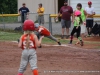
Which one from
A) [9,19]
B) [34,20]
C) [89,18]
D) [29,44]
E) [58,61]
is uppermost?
[29,44]

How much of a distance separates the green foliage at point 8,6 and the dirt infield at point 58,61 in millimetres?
26797

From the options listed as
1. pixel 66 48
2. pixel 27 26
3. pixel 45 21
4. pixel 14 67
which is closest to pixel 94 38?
pixel 45 21

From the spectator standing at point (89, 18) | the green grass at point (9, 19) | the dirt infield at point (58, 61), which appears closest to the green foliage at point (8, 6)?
the green grass at point (9, 19)

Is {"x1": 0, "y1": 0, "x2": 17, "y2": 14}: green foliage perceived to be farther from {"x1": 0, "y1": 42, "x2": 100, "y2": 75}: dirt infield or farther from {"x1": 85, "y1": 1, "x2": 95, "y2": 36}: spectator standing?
{"x1": 0, "y1": 42, "x2": 100, "y2": 75}: dirt infield

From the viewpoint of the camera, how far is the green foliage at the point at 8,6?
4538cm

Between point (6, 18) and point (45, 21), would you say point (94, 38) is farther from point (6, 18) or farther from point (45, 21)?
point (6, 18)

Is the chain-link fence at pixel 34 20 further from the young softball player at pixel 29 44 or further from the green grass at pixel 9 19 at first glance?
the young softball player at pixel 29 44

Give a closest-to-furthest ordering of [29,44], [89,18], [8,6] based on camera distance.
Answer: [29,44]
[89,18]
[8,6]

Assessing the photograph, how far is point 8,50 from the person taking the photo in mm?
17422

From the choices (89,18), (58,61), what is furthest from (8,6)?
(58,61)

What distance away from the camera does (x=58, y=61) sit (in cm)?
1453

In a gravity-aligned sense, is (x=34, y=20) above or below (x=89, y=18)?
below

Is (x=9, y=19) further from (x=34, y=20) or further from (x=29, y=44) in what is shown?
(x=29, y=44)

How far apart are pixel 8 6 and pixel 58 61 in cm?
3319
